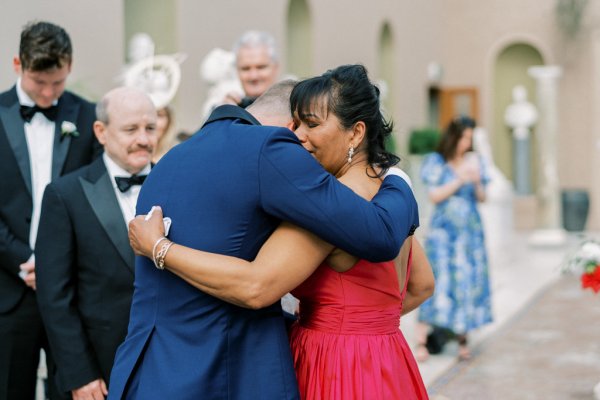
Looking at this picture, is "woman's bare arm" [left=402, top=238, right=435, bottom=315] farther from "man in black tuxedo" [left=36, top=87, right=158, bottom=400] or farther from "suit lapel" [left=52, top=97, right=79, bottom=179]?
"suit lapel" [left=52, top=97, right=79, bottom=179]

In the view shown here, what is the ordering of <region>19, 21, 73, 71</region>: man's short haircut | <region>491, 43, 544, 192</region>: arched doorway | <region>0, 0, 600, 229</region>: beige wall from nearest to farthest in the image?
<region>19, 21, 73, 71</region>: man's short haircut → <region>0, 0, 600, 229</region>: beige wall → <region>491, 43, 544, 192</region>: arched doorway

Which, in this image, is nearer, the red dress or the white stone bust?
the red dress

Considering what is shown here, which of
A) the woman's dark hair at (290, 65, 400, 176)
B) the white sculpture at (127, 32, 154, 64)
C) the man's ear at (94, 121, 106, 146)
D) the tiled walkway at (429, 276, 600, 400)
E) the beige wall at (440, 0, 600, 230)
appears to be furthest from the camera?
the beige wall at (440, 0, 600, 230)

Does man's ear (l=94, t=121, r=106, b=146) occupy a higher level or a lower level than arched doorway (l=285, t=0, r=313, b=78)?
lower

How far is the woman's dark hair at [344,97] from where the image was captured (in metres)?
2.45

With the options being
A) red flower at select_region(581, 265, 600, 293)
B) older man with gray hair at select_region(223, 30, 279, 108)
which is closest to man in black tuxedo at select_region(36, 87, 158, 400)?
older man with gray hair at select_region(223, 30, 279, 108)

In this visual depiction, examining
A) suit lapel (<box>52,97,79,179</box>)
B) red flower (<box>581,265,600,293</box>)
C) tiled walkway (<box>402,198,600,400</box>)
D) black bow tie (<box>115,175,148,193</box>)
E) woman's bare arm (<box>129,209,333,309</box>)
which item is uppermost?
suit lapel (<box>52,97,79,179</box>)

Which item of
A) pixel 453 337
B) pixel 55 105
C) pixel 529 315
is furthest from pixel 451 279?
pixel 55 105

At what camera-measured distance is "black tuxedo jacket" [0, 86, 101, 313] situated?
3738mm

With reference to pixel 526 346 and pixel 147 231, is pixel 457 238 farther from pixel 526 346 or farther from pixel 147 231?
pixel 147 231

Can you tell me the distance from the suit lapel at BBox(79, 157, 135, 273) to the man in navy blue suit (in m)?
0.83

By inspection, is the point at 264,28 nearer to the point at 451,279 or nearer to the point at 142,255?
the point at 451,279

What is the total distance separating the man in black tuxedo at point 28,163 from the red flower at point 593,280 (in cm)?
269

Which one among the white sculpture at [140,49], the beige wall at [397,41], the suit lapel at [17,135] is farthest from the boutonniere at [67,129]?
the white sculpture at [140,49]
